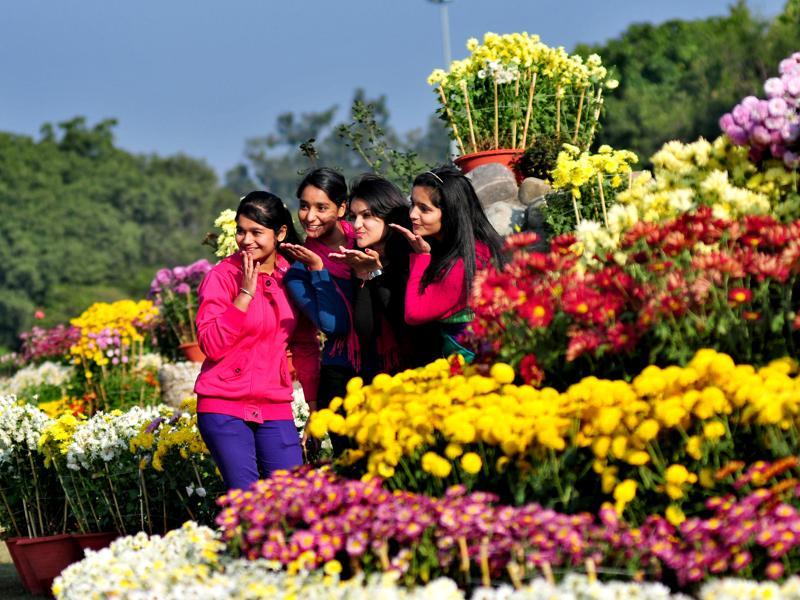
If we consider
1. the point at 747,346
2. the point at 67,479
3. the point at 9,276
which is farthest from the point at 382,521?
the point at 9,276

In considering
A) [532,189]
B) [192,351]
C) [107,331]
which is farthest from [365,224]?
[107,331]

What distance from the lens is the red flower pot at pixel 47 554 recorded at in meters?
5.70

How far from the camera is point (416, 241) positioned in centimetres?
450

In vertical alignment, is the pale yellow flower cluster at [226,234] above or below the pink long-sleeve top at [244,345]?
above

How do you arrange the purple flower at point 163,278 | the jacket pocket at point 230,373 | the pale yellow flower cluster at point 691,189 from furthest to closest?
the purple flower at point 163,278 < the jacket pocket at point 230,373 < the pale yellow flower cluster at point 691,189

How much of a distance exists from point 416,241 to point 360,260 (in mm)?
240

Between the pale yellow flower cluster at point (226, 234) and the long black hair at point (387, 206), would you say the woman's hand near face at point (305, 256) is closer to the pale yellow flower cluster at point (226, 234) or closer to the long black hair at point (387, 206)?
the long black hair at point (387, 206)

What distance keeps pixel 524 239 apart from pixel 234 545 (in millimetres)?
1413

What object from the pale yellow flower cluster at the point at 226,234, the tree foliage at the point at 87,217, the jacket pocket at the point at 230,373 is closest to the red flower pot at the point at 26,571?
the jacket pocket at the point at 230,373

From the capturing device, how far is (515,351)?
3.81 metres

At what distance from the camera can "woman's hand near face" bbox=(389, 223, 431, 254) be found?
14.7ft

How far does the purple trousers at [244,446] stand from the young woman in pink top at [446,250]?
0.78 meters

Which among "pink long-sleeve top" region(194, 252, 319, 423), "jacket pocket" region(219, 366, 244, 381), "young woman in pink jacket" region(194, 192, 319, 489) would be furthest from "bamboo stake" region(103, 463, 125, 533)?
"jacket pocket" region(219, 366, 244, 381)

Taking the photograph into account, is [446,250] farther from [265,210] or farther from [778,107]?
[778,107]
